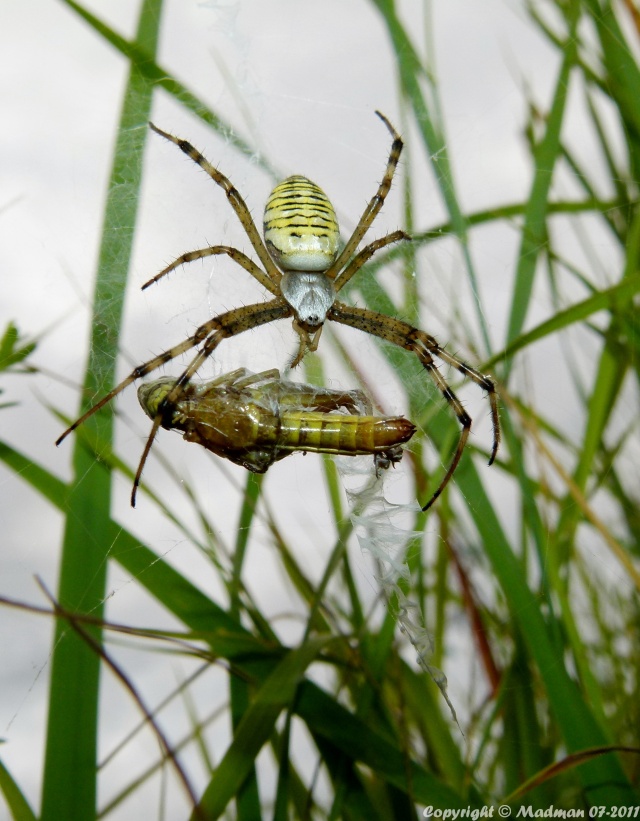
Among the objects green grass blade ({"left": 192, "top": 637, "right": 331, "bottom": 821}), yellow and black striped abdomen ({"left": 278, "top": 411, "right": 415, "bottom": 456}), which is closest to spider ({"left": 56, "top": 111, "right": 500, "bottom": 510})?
yellow and black striped abdomen ({"left": 278, "top": 411, "right": 415, "bottom": 456})

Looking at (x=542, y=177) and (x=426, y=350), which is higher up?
(x=542, y=177)

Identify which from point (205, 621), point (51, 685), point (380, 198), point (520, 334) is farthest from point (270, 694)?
point (380, 198)

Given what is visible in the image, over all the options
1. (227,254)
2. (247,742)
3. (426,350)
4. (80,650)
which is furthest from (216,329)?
(247,742)

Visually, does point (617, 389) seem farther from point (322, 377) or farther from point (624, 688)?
point (624, 688)

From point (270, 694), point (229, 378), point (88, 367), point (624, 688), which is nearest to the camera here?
point (270, 694)

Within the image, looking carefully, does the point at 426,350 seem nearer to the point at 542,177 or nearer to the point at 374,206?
the point at 374,206

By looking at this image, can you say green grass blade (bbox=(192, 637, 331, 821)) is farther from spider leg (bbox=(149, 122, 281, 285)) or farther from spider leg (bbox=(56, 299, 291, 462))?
spider leg (bbox=(149, 122, 281, 285))
